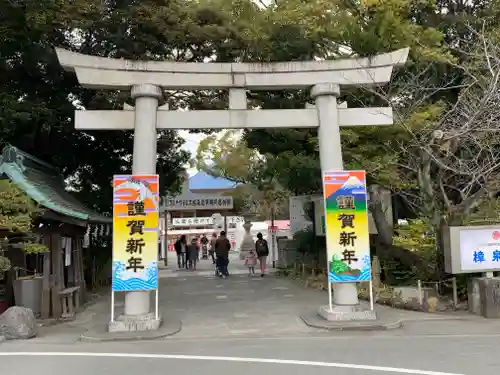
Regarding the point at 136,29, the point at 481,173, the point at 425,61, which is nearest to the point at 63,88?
the point at 136,29

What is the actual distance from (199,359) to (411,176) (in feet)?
34.3

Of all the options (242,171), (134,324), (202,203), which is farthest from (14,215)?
(242,171)

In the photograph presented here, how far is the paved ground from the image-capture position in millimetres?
7062

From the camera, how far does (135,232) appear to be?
10.4 m

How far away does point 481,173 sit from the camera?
40.4 feet

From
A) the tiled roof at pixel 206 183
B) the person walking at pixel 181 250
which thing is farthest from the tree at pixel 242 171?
the person walking at pixel 181 250

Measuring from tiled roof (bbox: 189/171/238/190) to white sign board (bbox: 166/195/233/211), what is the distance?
37.0ft

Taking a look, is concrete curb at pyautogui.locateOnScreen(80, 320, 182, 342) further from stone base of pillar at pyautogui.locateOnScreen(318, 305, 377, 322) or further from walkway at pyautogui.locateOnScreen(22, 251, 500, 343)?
stone base of pillar at pyautogui.locateOnScreen(318, 305, 377, 322)

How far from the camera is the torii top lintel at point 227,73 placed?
1099cm

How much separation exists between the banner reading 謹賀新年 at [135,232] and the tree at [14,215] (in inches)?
61.5

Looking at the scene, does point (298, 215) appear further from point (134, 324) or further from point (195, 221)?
point (195, 221)

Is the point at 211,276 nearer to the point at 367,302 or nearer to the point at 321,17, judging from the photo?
the point at 367,302

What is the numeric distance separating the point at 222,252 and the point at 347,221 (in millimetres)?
9601

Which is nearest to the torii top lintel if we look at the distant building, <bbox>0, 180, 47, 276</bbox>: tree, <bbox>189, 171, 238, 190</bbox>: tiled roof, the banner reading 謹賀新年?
the banner reading 謹賀新年
